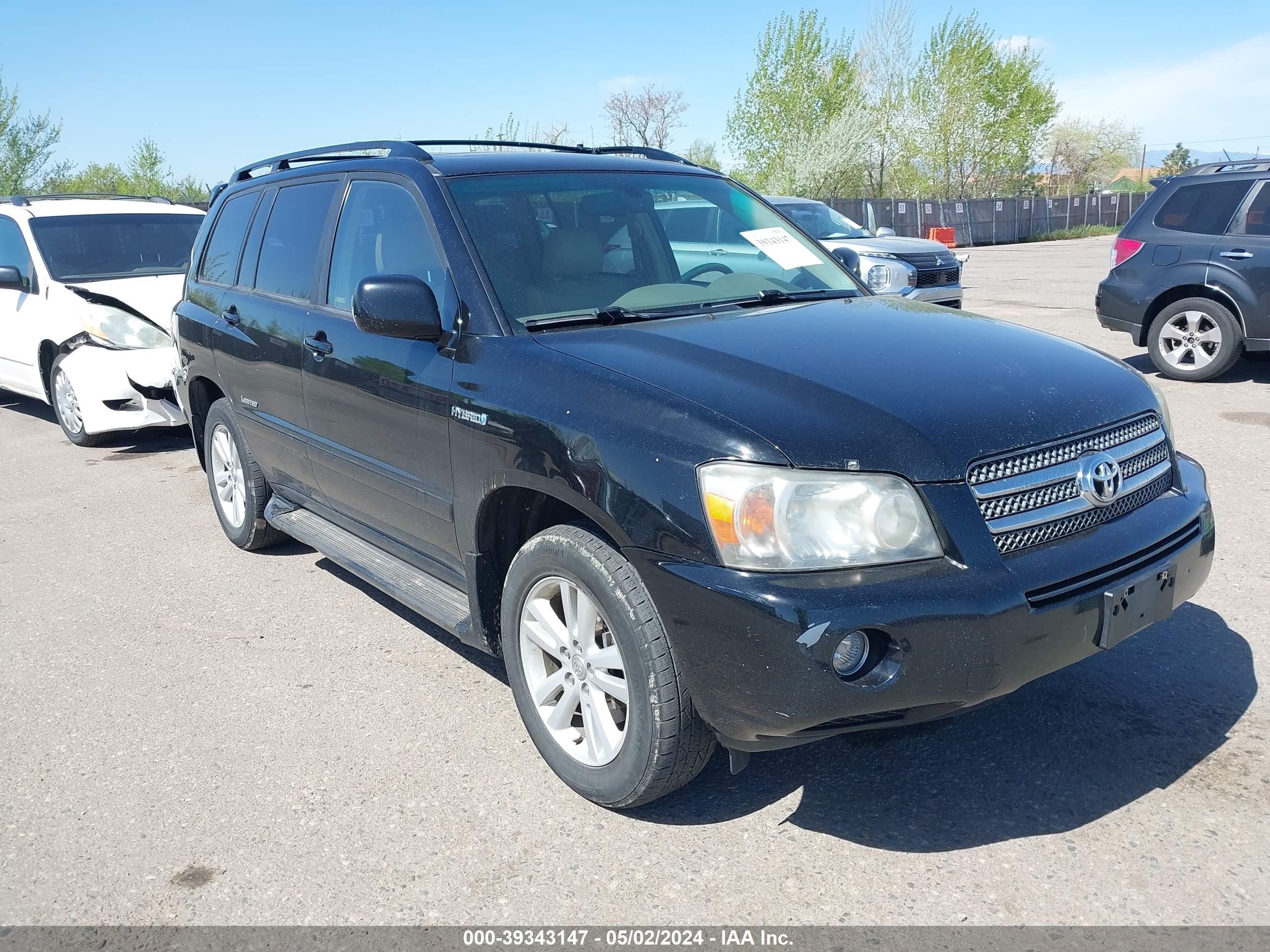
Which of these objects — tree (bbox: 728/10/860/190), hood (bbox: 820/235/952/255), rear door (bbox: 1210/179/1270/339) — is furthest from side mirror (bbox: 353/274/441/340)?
tree (bbox: 728/10/860/190)

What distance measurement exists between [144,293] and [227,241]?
12.0 feet

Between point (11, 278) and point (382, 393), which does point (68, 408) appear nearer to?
point (11, 278)

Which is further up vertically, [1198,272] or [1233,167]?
[1233,167]

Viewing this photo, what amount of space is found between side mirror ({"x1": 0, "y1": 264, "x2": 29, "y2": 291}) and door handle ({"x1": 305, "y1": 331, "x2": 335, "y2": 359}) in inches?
222

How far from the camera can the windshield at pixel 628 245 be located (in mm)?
3557

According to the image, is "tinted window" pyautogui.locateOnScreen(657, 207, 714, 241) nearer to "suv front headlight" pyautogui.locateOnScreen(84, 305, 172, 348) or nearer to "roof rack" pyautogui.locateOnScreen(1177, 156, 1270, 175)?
"suv front headlight" pyautogui.locateOnScreen(84, 305, 172, 348)

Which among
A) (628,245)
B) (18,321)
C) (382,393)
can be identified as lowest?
(382,393)

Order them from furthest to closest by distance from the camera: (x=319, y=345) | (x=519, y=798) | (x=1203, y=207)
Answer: (x=1203, y=207)
(x=319, y=345)
(x=519, y=798)

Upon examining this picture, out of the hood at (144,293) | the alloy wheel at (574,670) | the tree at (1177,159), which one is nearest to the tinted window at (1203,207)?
the alloy wheel at (574,670)

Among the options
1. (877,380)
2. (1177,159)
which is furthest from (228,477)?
(1177,159)

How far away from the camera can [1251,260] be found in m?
8.55

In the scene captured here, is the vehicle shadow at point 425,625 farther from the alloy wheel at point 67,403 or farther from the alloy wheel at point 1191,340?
the alloy wheel at point 1191,340

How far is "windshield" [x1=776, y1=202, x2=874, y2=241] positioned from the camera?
1418 cm

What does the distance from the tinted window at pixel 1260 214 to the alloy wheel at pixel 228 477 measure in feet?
26.2
